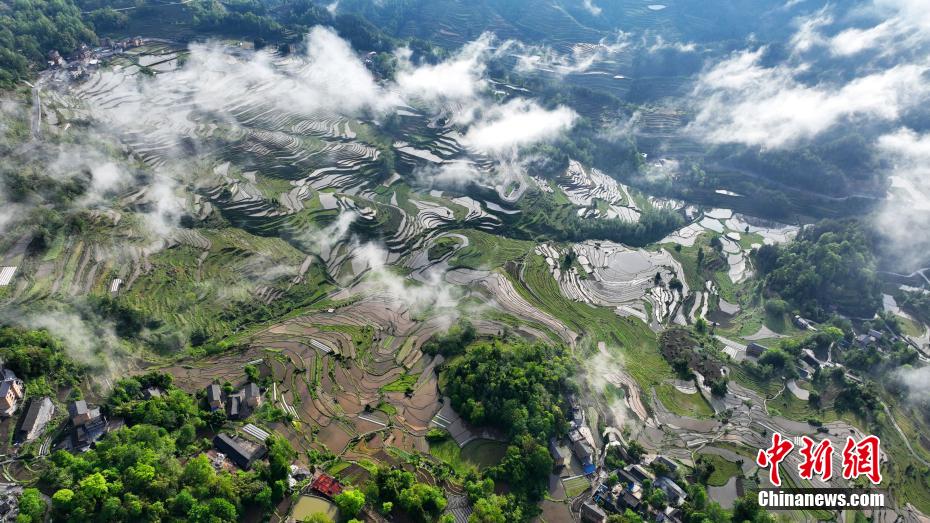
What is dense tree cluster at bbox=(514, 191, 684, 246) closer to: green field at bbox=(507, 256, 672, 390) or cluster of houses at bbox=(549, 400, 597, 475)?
green field at bbox=(507, 256, 672, 390)

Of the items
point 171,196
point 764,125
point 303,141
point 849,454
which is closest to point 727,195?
point 764,125

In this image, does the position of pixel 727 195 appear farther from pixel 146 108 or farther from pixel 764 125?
pixel 146 108

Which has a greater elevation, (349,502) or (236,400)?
(236,400)

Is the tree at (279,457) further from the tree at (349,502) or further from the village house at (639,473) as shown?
the village house at (639,473)

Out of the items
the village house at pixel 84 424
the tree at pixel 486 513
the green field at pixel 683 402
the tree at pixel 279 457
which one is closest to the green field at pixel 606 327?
the green field at pixel 683 402

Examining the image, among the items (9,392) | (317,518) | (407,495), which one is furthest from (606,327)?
(9,392)

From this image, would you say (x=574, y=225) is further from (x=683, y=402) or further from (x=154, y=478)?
(x=154, y=478)

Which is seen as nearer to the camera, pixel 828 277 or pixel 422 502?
pixel 422 502
